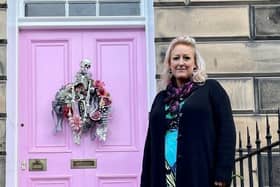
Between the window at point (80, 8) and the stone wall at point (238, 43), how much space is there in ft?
1.38

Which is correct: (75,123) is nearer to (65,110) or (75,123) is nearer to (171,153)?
(65,110)

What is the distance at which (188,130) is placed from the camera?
3959 mm

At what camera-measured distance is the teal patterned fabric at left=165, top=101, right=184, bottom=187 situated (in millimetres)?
4012

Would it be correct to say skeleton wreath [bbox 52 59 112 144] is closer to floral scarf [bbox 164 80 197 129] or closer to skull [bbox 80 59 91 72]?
skull [bbox 80 59 91 72]

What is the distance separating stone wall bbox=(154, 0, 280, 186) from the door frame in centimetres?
13

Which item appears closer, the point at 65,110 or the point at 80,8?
the point at 65,110

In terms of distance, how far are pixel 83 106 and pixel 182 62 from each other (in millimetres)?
3077

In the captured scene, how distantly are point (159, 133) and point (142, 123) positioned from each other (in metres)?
2.98

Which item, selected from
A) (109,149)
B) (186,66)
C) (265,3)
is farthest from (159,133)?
(265,3)

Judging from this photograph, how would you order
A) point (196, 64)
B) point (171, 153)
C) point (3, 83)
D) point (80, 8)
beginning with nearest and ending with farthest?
point (171, 153), point (196, 64), point (3, 83), point (80, 8)

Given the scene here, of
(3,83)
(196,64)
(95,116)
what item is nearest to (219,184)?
(196,64)

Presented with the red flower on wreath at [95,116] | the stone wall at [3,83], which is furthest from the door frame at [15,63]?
the red flower on wreath at [95,116]

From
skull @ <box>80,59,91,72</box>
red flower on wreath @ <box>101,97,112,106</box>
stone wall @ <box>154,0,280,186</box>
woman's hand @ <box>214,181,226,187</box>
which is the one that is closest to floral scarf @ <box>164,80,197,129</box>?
woman's hand @ <box>214,181,226,187</box>

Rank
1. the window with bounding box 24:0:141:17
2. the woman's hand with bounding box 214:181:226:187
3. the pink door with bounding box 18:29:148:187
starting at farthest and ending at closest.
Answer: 1. the window with bounding box 24:0:141:17
2. the pink door with bounding box 18:29:148:187
3. the woman's hand with bounding box 214:181:226:187
